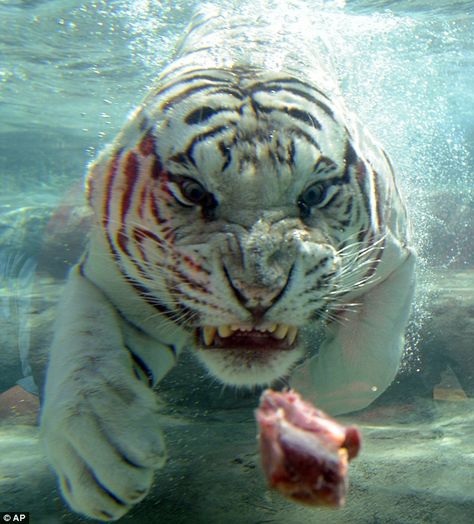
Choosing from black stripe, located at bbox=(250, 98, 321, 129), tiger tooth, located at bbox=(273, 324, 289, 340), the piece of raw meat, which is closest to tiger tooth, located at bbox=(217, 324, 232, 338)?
tiger tooth, located at bbox=(273, 324, 289, 340)

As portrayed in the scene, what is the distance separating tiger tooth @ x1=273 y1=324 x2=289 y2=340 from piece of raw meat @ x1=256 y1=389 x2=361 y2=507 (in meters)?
0.70

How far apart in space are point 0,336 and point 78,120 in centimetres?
2007

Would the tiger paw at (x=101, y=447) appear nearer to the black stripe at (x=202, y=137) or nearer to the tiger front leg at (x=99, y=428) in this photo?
the tiger front leg at (x=99, y=428)

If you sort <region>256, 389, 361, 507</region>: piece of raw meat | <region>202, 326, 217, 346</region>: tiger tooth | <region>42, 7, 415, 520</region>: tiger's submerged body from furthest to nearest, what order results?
<region>202, 326, 217, 346</region>: tiger tooth
<region>42, 7, 415, 520</region>: tiger's submerged body
<region>256, 389, 361, 507</region>: piece of raw meat

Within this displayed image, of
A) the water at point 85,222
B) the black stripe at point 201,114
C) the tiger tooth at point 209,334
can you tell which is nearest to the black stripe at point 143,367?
the water at point 85,222

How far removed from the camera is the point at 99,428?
196 centimetres

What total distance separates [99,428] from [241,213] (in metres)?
0.87

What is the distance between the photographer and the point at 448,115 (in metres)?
36.3

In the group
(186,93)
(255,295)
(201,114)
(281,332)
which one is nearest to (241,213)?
(255,295)

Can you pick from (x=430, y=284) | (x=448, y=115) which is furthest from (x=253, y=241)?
(x=448, y=115)

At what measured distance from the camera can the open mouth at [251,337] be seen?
1.92 metres

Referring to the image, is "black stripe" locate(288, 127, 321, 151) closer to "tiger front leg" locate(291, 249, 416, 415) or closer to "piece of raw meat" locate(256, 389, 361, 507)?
"tiger front leg" locate(291, 249, 416, 415)

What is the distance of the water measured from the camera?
84.7 inches

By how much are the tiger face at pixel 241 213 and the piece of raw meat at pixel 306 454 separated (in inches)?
22.9
